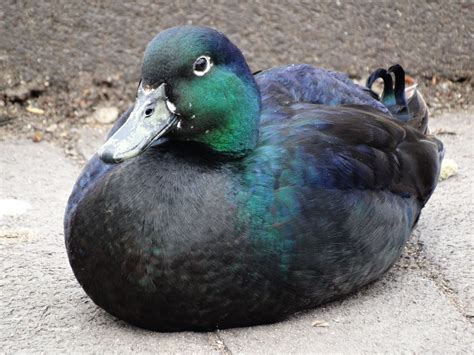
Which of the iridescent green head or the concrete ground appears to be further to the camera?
the concrete ground

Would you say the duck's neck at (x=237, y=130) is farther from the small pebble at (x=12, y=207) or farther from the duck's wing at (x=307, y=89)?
the small pebble at (x=12, y=207)

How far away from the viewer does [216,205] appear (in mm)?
3066

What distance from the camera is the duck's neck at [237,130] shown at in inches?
125

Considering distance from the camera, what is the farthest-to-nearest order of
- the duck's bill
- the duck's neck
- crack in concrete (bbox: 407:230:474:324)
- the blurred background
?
1. the blurred background
2. crack in concrete (bbox: 407:230:474:324)
3. the duck's neck
4. the duck's bill

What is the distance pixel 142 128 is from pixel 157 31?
7.93 ft

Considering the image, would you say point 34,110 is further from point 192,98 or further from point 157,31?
point 192,98

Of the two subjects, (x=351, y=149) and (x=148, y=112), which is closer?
(x=148, y=112)

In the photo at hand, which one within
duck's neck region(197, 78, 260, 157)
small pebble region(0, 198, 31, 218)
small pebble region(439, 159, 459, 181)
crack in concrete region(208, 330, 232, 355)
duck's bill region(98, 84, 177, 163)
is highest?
duck's bill region(98, 84, 177, 163)

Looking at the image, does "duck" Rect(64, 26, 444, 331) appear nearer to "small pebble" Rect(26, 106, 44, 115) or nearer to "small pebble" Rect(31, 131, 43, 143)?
"small pebble" Rect(31, 131, 43, 143)

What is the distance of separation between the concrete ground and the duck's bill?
633mm

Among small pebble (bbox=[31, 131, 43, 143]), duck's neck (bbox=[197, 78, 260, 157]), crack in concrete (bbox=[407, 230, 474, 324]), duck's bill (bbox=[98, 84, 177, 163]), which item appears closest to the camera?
duck's bill (bbox=[98, 84, 177, 163])

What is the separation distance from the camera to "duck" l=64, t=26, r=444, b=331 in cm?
302

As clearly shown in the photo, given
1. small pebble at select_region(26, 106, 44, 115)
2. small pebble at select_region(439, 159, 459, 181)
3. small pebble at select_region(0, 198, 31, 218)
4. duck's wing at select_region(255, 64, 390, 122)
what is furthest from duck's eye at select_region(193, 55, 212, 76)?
small pebble at select_region(26, 106, 44, 115)

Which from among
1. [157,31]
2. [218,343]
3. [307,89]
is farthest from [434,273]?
[157,31]
